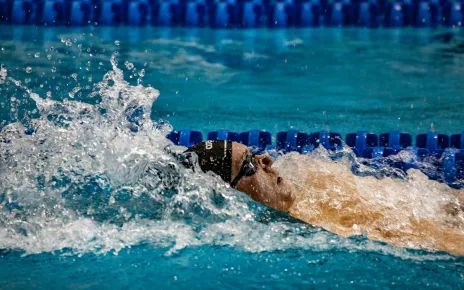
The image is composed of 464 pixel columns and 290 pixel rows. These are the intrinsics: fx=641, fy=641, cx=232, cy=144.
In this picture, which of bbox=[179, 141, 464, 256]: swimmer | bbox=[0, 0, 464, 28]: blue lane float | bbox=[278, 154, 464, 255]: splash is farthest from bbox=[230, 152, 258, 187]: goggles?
bbox=[0, 0, 464, 28]: blue lane float

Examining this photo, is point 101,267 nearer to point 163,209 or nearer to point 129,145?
point 163,209

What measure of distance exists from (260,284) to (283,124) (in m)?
2.62

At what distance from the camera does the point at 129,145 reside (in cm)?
264

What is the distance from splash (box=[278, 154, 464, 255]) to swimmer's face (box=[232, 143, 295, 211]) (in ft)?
0.37

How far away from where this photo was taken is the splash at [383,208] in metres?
2.36

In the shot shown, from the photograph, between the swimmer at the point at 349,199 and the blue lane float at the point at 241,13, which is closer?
the swimmer at the point at 349,199

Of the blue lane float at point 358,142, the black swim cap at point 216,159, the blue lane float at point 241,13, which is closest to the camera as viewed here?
the black swim cap at point 216,159

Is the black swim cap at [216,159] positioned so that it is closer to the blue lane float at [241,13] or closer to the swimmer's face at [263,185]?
the swimmer's face at [263,185]

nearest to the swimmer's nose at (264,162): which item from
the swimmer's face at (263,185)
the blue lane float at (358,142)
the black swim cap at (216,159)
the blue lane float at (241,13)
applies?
the swimmer's face at (263,185)

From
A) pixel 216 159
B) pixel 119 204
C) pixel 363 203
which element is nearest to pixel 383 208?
pixel 363 203

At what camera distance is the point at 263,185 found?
2.35 meters

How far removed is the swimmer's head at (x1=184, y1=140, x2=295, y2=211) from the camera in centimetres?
232

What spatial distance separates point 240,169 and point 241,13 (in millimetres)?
5311

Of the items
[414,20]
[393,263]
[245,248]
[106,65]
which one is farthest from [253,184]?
[414,20]
